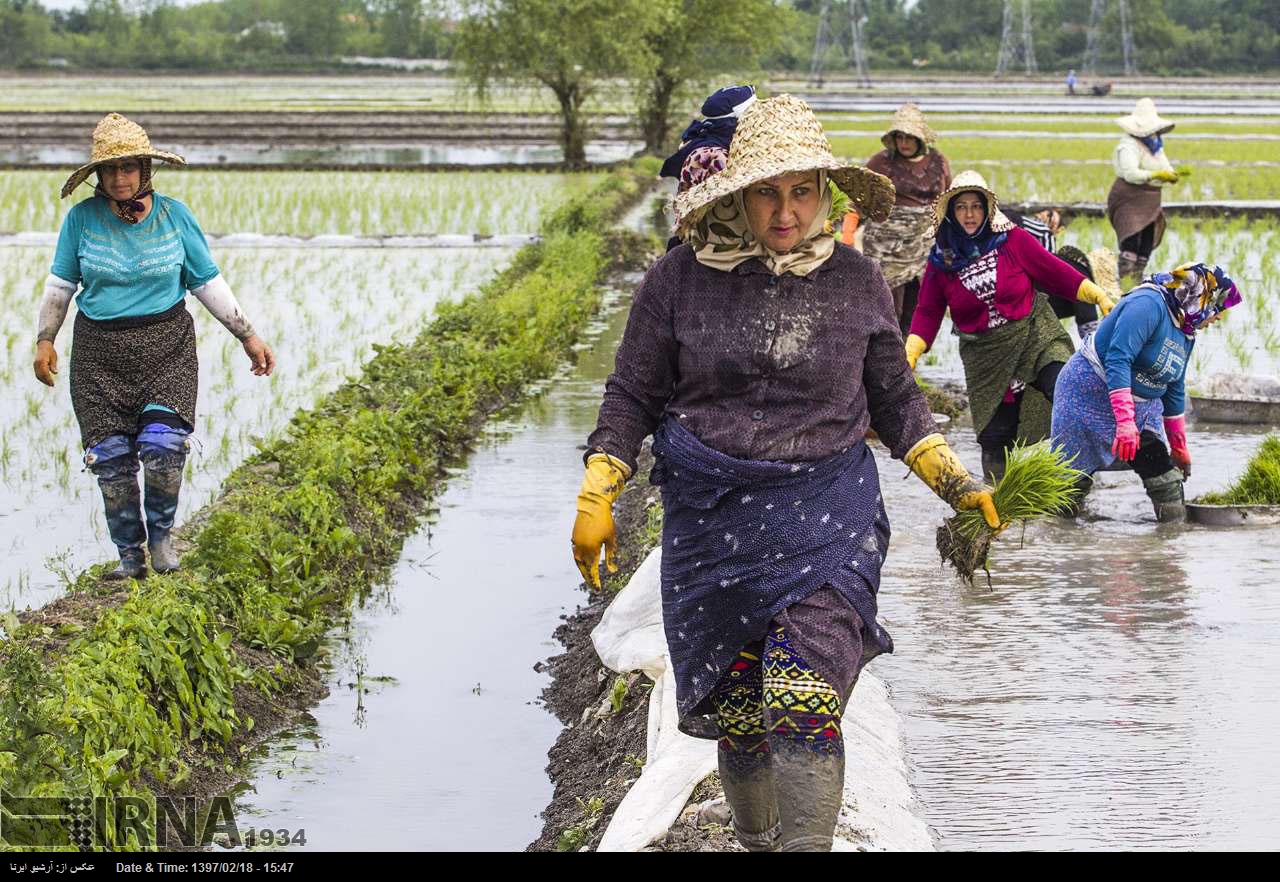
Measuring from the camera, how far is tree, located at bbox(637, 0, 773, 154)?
1187 inches

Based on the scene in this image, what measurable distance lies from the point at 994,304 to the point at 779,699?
370cm

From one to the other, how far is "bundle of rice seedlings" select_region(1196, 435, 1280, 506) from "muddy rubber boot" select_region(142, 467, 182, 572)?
12.3 feet

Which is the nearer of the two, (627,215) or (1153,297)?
(1153,297)

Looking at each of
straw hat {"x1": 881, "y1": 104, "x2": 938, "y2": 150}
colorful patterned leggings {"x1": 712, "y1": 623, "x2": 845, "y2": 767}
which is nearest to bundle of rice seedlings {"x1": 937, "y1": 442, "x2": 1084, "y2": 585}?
colorful patterned leggings {"x1": 712, "y1": 623, "x2": 845, "y2": 767}

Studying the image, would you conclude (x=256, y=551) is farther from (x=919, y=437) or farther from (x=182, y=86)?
(x=182, y=86)

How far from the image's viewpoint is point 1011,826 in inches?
154

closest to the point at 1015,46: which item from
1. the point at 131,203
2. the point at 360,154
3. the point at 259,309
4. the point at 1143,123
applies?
the point at 360,154

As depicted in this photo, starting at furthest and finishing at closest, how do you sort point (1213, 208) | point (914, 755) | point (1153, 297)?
point (1213, 208)
point (1153, 297)
point (914, 755)

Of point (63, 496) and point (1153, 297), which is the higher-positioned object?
point (1153, 297)

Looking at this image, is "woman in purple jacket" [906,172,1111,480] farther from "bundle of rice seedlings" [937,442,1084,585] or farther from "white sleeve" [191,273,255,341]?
"white sleeve" [191,273,255,341]

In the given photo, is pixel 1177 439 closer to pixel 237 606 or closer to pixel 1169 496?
pixel 1169 496
